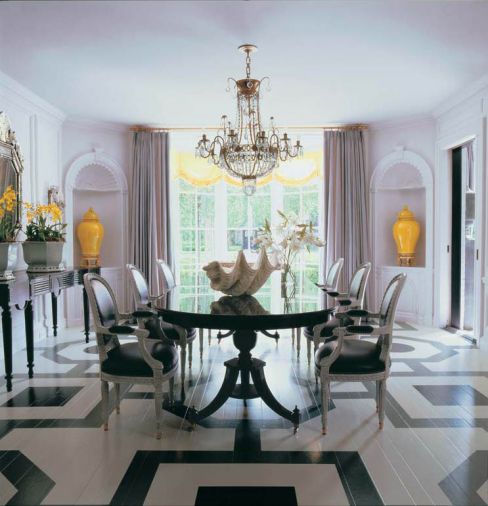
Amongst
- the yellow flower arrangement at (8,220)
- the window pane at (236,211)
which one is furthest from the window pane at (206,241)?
the yellow flower arrangement at (8,220)

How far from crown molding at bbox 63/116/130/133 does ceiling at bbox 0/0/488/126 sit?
40cm

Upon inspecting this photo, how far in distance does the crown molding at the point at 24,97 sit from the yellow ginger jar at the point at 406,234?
465 cm

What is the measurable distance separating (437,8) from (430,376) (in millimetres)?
2870

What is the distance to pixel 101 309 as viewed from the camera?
10.2 feet

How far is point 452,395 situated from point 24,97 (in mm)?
5039

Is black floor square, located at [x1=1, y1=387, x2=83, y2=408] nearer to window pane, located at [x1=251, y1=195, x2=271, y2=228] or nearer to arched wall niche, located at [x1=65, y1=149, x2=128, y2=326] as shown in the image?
arched wall niche, located at [x1=65, y1=149, x2=128, y2=326]

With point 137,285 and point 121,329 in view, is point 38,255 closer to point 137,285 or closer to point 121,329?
point 137,285

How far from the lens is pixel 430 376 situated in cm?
425

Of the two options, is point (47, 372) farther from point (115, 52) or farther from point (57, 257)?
point (115, 52)

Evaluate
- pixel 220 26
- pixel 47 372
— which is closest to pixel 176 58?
pixel 220 26

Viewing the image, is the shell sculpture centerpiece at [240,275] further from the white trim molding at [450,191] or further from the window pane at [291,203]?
the window pane at [291,203]

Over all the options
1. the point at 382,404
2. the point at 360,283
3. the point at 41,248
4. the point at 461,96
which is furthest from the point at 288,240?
the point at 461,96

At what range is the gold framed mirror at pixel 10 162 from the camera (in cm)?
481

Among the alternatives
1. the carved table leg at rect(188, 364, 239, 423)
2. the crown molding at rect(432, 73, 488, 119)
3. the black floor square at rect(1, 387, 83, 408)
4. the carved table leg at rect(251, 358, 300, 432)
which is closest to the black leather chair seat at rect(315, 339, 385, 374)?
the carved table leg at rect(251, 358, 300, 432)
